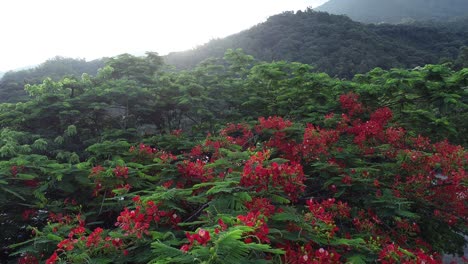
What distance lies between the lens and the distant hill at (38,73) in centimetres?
2803

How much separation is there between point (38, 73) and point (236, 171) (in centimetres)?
4626

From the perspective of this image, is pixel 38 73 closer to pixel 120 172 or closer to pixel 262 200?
pixel 120 172

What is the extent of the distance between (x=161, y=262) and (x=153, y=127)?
8.83 meters

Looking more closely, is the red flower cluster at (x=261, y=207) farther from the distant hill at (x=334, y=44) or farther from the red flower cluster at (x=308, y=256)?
the distant hill at (x=334, y=44)

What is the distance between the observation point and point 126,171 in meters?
5.45

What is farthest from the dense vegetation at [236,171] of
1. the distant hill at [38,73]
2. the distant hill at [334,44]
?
the distant hill at [334,44]

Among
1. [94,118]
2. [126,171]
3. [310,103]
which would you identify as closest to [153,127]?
[94,118]

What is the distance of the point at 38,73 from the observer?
43.5m

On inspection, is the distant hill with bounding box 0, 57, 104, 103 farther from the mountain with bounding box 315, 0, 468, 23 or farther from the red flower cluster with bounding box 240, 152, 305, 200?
the mountain with bounding box 315, 0, 468, 23

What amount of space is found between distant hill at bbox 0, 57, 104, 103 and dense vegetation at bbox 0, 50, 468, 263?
1692 centimetres

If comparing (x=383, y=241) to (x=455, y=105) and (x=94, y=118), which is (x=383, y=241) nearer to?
(x=455, y=105)

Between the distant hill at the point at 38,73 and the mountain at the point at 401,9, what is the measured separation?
9934cm

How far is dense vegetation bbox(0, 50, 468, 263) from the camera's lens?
3.69m

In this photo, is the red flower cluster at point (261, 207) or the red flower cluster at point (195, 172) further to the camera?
the red flower cluster at point (195, 172)
